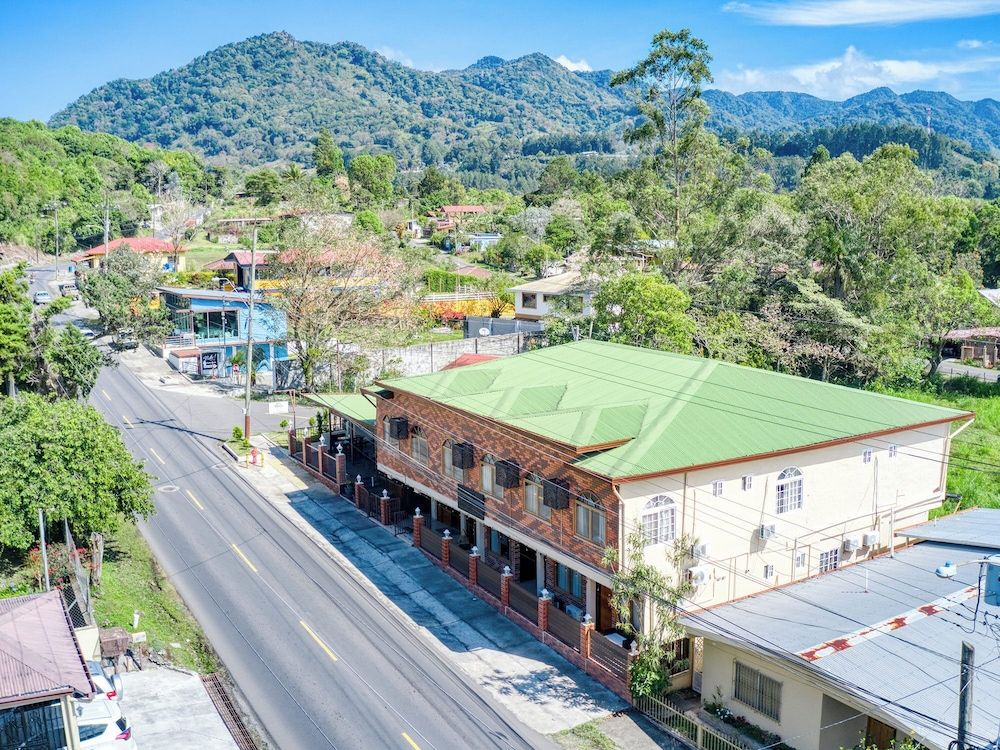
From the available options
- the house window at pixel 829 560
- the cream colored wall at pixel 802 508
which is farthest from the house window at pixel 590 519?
the house window at pixel 829 560

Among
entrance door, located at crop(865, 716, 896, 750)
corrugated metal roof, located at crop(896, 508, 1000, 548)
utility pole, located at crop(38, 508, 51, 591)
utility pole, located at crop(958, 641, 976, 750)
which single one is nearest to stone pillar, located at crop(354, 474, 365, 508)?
utility pole, located at crop(38, 508, 51, 591)

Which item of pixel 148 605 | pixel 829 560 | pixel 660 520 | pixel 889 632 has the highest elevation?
pixel 660 520

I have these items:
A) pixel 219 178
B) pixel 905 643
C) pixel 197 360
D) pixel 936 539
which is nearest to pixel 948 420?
pixel 936 539

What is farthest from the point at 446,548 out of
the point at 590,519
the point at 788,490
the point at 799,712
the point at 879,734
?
the point at 879,734

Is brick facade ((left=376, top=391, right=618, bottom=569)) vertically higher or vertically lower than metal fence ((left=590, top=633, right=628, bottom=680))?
higher

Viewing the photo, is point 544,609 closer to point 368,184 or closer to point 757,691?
point 757,691

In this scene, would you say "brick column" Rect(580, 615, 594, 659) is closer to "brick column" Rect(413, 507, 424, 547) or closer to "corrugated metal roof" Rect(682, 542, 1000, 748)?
"corrugated metal roof" Rect(682, 542, 1000, 748)
